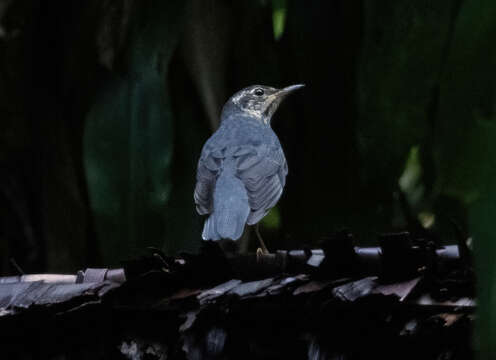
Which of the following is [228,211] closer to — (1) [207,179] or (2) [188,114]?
(1) [207,179]

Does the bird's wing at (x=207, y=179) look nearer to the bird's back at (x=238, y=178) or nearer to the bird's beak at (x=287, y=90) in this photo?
the bird's back at (x=238, y=178)

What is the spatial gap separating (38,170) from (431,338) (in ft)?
13.7

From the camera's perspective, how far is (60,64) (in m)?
6.20

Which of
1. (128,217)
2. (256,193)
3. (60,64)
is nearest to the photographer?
(256,193)

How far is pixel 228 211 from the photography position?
4.30 meters

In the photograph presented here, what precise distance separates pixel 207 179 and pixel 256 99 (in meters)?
1.22

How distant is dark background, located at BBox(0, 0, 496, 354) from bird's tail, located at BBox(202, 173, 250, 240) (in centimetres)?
71

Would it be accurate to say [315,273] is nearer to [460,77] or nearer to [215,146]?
[460,77]

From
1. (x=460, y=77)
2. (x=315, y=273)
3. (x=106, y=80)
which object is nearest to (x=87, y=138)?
(x=106, y=80)

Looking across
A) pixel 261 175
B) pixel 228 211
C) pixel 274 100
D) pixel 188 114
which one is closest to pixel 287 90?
pixel 274 100

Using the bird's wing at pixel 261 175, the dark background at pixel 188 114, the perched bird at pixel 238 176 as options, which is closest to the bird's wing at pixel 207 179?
the perched bird at pixel 238 176

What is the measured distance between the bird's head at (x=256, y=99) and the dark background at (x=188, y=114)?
211mm

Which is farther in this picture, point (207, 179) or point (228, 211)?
point (207, 179)

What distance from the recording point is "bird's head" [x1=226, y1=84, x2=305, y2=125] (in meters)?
5.71
